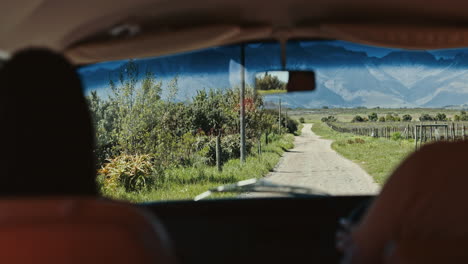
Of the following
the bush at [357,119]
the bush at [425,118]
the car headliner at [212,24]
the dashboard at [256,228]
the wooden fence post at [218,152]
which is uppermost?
the car headliner at [212,24]

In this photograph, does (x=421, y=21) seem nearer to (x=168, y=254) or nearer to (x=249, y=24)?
(x=249, y=24)

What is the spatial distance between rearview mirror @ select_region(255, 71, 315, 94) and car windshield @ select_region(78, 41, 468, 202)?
2136mm

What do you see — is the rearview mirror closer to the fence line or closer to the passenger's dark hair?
the passenger's dark hair

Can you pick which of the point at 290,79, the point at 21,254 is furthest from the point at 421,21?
the point at 21,254

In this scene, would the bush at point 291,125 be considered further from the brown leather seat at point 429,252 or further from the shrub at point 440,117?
the brown leather seat at point 429,252

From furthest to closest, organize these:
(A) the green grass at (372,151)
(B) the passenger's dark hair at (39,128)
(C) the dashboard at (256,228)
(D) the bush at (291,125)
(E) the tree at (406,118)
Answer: (E) the tree at (406,118)
(A) the green grass at (372,151)
(D) the bush at (291,125)
(C) the dashboard at (256,228)
(B) the passenger's dark hair at (39,128)

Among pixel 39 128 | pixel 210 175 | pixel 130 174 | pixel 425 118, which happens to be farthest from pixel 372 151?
pixel 39 128

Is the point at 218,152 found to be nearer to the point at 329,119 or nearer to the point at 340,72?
the point at 329,119

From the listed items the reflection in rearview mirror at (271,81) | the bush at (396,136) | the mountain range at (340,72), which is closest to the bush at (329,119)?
the mountain range at (340,72)

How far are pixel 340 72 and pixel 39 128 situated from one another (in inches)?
209

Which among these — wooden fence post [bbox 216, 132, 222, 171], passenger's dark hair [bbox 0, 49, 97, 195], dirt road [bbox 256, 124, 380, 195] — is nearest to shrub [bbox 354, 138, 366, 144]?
dirt road [bbox 256, 124, 380, 195]

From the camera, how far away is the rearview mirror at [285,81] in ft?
13.2

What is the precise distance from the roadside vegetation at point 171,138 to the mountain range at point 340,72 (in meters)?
0.32

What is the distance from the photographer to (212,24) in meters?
4.31
